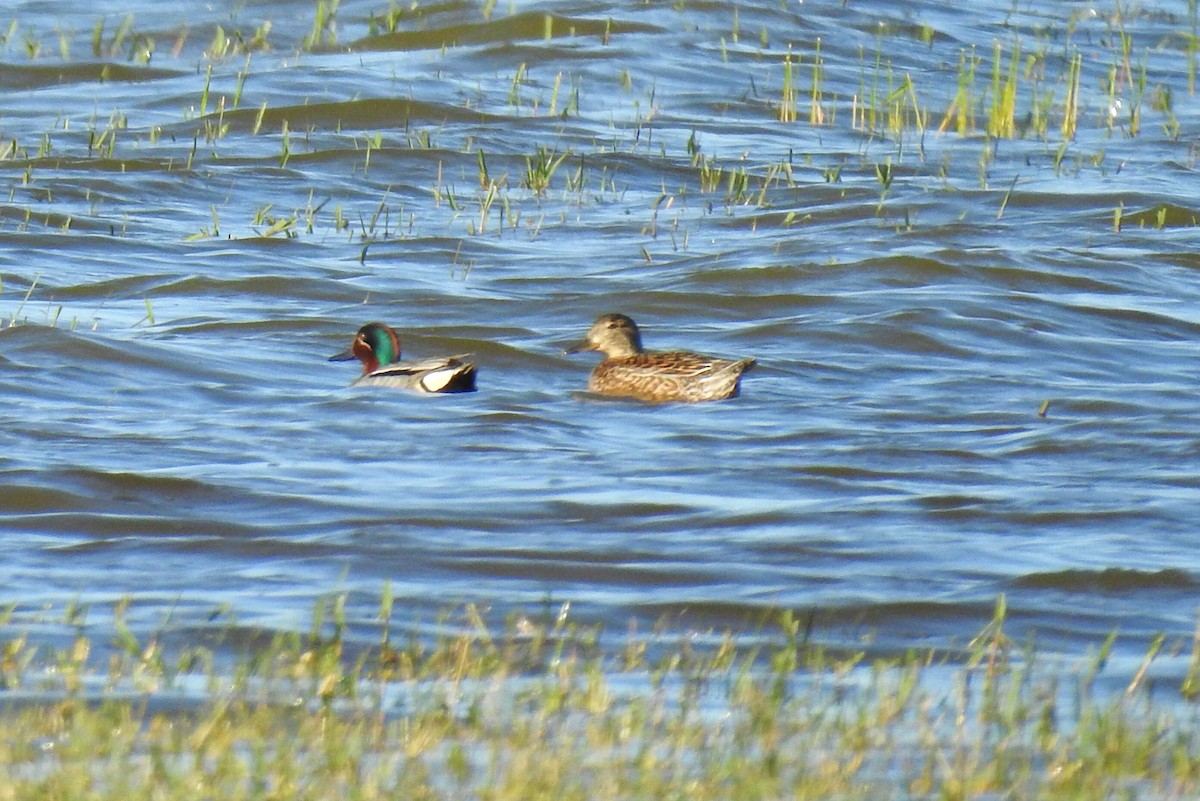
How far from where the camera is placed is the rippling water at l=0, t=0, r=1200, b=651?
7.03 meters

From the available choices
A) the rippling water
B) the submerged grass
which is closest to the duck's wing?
the rippling water

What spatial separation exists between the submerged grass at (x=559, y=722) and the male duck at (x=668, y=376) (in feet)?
13.5

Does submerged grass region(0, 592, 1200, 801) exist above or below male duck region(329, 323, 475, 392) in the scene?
above

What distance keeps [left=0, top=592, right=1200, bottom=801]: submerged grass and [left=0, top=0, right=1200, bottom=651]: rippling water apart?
0.59 metres

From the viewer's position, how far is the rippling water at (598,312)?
703cm

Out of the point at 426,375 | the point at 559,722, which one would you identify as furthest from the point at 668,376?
the point at 559,722

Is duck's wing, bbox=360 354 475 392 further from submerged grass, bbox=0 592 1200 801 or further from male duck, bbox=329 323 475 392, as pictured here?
submerged grass, bbox=0 592 1200 801

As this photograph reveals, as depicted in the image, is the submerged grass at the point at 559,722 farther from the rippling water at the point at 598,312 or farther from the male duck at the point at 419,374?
the male duck at the point at 419,374

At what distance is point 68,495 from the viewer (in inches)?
305

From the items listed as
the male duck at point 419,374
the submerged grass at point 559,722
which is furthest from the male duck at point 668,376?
the submerged grass at point 559,722

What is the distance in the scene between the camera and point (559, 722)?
4.88 metres

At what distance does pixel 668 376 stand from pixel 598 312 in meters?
2.24

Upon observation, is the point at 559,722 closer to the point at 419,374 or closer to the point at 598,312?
the point at 419,374

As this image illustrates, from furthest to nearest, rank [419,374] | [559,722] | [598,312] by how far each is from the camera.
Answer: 1. [598,312]
2. [419,374]
3. [559,722]
